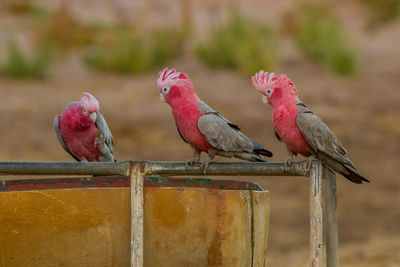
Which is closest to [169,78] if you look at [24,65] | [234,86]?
[234,86]

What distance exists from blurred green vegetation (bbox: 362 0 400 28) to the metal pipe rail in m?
13.6

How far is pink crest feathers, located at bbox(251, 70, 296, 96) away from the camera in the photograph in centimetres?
380

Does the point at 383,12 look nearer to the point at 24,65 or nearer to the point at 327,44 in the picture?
the point at 327,44

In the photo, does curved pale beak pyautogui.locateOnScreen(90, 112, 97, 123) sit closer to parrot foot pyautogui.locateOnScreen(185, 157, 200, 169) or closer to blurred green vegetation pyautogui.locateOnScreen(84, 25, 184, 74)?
parrot foot pyautogui.locateOnScreen(185, 157, 200, 169)

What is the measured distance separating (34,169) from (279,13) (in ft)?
49.7

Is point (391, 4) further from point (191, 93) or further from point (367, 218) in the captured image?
point (191, 93)

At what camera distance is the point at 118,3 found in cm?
1741

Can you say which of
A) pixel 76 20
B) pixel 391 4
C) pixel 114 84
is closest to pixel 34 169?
pixel 114 84

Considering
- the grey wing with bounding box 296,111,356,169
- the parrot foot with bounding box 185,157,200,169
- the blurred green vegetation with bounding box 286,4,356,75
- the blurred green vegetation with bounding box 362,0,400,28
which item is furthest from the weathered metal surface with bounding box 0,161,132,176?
the blurred green vegetation with bounding box 362,0,400,28

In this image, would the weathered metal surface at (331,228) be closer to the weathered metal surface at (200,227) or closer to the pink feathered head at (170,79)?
the weathered metal surface at (200,227)

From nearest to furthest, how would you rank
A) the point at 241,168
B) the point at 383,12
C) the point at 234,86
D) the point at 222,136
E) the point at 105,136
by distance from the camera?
the point at 241,168 < the point at 222,136 < the point at 105,136 < the point at 234,86 < the point at 383,12

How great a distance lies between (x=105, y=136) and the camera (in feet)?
16.6

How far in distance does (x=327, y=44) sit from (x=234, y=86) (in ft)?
6.24

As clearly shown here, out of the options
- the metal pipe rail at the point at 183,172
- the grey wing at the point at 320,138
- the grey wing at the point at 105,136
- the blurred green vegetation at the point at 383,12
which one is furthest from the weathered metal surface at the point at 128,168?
the blurred green vegetation at the point at 383,12
